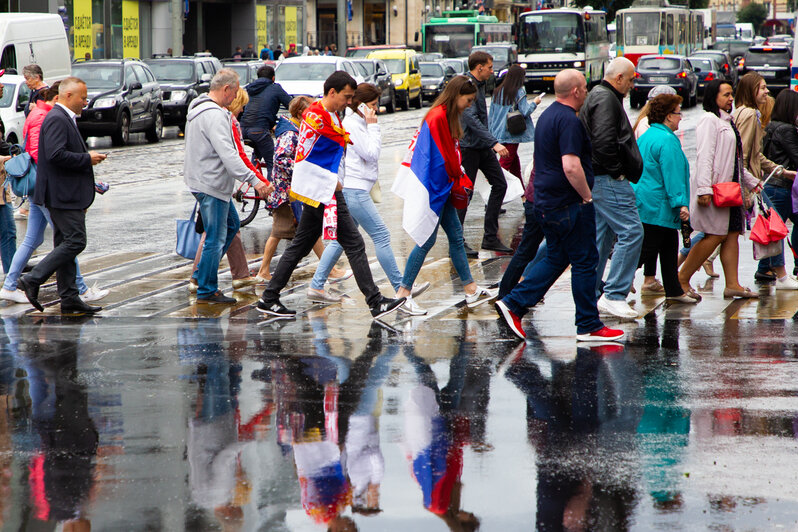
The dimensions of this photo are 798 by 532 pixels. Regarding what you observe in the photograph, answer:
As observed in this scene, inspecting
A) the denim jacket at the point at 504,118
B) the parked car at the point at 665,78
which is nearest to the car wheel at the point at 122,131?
the denim jacket at the point at 504,118

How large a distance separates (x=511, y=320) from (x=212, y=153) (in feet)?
8.75

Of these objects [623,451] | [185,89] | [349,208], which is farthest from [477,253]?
[185,89]

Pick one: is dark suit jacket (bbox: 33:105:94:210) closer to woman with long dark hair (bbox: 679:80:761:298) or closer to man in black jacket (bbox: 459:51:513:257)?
man in black jacket (bbox: 459:51:513:257)

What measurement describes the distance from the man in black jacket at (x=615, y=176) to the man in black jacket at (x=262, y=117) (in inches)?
260

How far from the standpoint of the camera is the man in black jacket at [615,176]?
763cm

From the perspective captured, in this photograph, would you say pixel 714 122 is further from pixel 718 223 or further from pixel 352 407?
pixel 352 407

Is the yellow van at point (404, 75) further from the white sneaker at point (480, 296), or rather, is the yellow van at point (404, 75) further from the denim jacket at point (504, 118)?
the white sneaker at point (480, 296)

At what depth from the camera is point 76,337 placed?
765cm

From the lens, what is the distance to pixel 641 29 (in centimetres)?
4881

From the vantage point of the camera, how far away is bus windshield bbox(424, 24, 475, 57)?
54.3 meters

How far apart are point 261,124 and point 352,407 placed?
8.63m

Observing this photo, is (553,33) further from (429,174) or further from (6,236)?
(429,174)

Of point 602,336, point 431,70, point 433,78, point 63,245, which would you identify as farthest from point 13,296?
point 431,70

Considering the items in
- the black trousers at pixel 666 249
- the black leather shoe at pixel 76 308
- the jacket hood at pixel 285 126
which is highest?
the jacket hood at pixel 285 126
